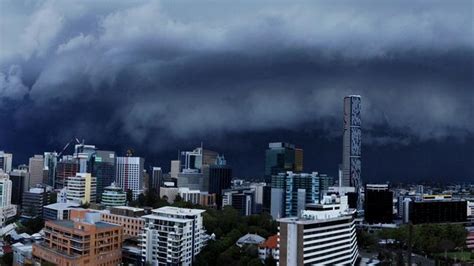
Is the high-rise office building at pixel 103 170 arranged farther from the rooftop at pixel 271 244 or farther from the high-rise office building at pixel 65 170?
the rooftop at pixel 271 244

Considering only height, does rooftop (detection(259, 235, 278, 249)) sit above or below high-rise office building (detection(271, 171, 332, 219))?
below

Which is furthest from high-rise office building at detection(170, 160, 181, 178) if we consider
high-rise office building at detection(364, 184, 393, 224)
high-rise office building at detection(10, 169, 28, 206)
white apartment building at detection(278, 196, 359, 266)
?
white apartment building at detection(278, 196, 359, 266)

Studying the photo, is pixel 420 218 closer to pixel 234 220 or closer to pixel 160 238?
pixel 234 220

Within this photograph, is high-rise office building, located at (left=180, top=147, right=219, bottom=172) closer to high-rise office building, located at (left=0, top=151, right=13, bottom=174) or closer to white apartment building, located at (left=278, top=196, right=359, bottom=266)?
high-rise office building, located at (left=0, top=151, right=13, bottom=174)

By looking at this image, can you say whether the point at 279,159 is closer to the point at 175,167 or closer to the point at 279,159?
the point at 279,159

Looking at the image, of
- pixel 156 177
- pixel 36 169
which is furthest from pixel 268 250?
pixel 156 177

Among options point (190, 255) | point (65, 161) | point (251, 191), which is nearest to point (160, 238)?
point (190, 255)
